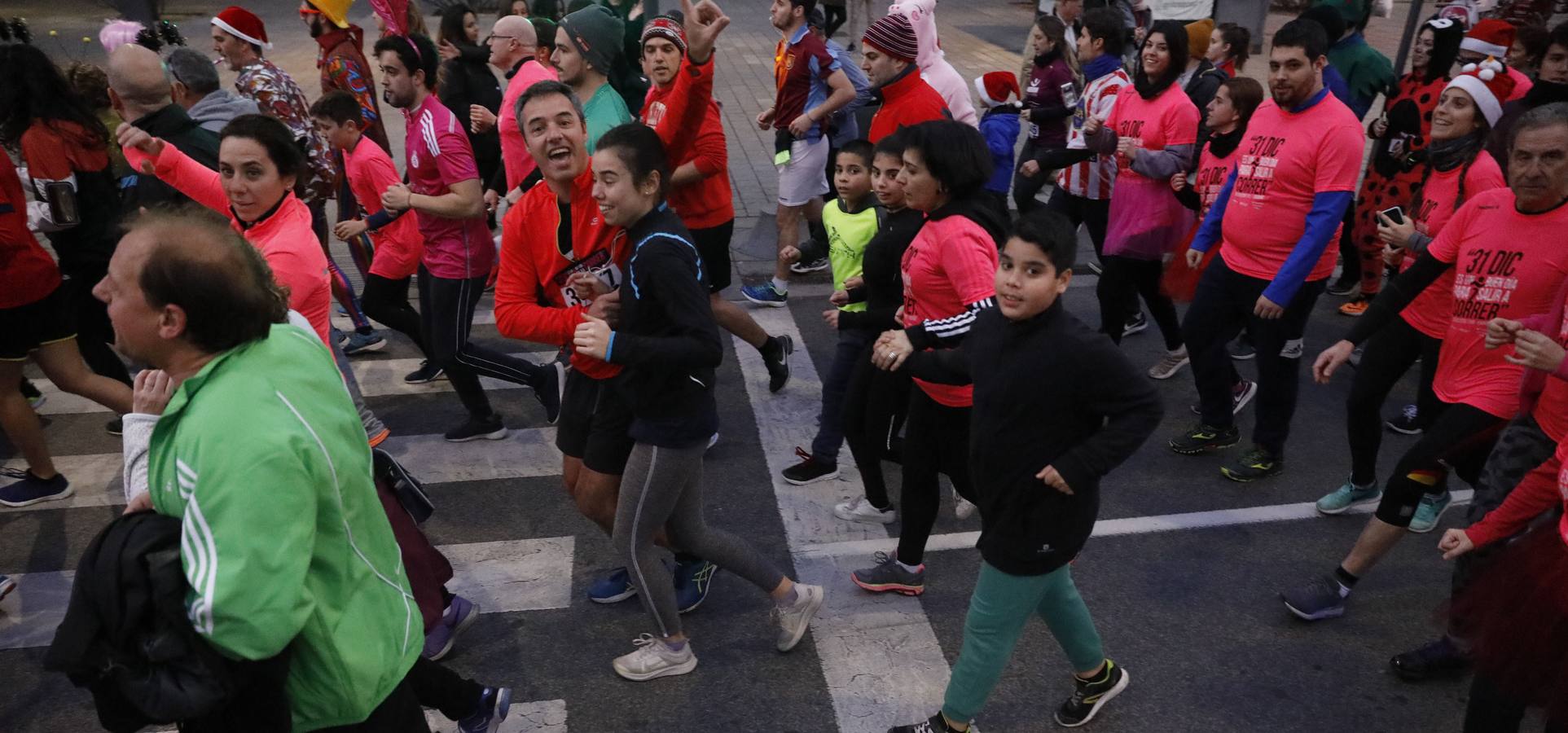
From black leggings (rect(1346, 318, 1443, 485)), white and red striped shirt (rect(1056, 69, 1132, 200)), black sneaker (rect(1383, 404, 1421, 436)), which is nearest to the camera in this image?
black leggings (rect(1346, 318, 1443, 485))

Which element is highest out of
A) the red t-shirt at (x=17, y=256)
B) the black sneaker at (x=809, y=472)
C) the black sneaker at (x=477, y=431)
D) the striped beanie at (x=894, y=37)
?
the striped beanie at (x=894, y=37)

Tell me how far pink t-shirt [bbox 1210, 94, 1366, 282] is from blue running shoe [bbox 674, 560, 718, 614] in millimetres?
2838

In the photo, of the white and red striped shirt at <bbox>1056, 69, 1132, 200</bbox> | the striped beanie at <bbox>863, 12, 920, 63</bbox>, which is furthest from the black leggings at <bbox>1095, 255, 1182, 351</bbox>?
the striped beanie at <bbox>863, 12, 920, 63</bbox>

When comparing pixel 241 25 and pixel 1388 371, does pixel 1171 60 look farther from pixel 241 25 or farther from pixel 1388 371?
pixel 241 25

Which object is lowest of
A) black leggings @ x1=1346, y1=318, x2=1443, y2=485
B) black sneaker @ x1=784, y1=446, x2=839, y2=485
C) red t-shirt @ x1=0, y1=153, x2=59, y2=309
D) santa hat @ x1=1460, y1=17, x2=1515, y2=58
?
black sneaker @ x1=784, y1=446, x2=839, y2=485

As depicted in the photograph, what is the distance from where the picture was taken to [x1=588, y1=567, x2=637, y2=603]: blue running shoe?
447 cm

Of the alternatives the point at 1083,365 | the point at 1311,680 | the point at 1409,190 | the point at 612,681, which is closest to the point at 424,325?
the point at 612,681

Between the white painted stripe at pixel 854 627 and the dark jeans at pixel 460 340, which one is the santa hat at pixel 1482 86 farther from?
the dark jeans at pixel 460 340

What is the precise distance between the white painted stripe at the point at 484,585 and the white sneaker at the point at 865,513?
1221mm

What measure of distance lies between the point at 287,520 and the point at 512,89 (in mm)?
4780

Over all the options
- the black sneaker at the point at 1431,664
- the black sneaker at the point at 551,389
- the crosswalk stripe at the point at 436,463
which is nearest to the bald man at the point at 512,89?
the black sneaker at the point at 551,389

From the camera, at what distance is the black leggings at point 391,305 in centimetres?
604

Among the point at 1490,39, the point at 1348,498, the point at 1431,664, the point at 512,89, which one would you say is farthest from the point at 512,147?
the point at 1490,39

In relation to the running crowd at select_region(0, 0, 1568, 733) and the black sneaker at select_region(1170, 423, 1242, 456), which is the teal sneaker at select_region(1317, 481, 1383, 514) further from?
the black sneaker at select_region(1170, 423, 1242, 456)
